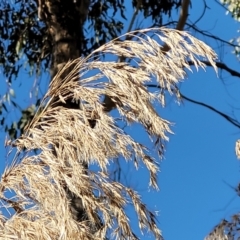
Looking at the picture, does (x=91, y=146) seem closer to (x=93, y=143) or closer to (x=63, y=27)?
(x=93, y=143)

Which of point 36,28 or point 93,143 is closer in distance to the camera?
point 93,143

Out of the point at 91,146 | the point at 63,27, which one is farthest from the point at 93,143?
the point at 63,27

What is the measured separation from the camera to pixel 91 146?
2264 mm

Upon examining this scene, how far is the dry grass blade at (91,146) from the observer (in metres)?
2.21

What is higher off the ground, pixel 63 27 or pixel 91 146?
pixel 63 27

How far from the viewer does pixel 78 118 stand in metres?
2.37

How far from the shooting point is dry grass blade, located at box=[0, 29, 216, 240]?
2.21 m

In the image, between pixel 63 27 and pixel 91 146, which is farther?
pixel 63 27

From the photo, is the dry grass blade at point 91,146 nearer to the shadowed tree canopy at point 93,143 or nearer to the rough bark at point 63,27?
the shadowed tree canopy at point 93,143

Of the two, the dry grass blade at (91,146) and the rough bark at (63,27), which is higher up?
the rough bark at (63,27)

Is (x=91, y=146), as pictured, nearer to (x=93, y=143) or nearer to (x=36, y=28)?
(x=93, y=143)

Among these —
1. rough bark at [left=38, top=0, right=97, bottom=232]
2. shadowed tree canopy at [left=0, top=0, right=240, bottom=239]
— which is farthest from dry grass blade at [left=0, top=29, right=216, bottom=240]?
rough bark at [left=38, top=0, right=97, bottom=232]

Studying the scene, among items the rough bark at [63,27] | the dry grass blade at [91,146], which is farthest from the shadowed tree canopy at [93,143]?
the rough bark at [63,27]

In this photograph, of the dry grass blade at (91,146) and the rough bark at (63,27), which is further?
the rough bark at (63,27)
